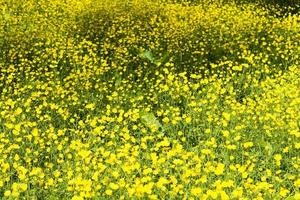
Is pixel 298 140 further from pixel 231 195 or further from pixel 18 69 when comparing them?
pixel 18 69

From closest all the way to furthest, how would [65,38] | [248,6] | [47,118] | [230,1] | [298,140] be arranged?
[298,140] < [47,118] < [65,38] < [248,6] < [230,1]

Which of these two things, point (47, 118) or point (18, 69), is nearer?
point (47, 118)

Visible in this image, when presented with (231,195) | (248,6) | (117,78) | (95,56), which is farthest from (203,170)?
(248,6)

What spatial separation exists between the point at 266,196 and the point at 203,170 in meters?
0.70

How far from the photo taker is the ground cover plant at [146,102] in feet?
14.4

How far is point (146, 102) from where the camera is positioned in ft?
22.7

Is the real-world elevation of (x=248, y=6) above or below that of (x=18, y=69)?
above

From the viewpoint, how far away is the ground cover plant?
438 centimetres

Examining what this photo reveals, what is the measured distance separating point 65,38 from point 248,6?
4618 mm

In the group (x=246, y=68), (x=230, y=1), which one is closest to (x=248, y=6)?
(x=230, y=1)

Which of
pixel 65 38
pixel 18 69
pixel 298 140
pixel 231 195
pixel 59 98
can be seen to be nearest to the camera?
pixel 231 195

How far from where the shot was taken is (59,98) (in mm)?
6715

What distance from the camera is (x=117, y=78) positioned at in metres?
7.46

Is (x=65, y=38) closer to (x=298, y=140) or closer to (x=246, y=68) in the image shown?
(x=246, y=68)
